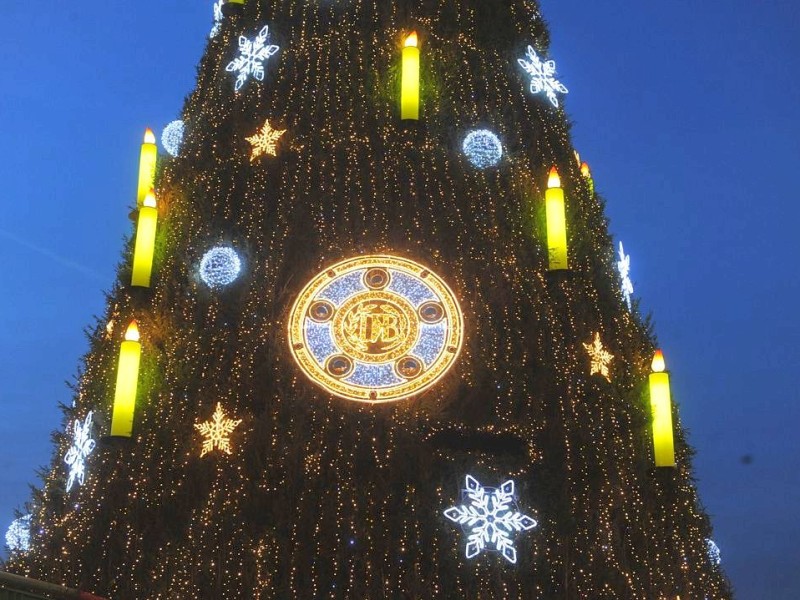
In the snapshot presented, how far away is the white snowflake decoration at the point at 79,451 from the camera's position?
10844mm

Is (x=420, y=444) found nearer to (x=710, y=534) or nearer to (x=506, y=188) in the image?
(x=506, y=188)

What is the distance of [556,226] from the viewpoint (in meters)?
10.5

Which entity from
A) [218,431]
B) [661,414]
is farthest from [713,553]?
[218,431]

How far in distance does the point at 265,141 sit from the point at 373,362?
2997 mm

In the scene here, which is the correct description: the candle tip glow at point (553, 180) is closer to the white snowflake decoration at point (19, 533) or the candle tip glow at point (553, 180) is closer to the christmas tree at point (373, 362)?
the christmas tree at point (373, 362)

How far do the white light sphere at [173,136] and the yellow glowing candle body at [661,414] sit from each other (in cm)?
619

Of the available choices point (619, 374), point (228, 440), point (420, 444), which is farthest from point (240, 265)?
point (619, 374)

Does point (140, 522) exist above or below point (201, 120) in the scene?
below

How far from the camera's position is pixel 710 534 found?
11.3 m

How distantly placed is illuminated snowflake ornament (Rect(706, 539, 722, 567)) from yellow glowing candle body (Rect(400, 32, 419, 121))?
5.62 m

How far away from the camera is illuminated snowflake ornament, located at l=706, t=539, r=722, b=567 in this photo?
1099cm

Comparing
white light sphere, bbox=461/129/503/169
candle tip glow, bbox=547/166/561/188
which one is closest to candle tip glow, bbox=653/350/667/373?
candle tip glow, bbox=547/166/561/188

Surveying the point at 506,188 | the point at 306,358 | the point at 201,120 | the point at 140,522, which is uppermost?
the point at 201,120

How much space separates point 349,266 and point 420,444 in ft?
6.61
